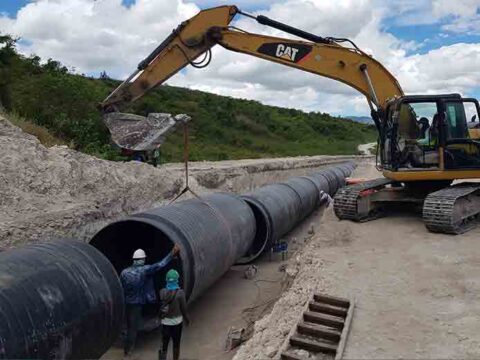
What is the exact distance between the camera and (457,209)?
8461 millimetres

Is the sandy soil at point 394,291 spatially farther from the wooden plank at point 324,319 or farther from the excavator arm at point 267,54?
the excavator arm at point 267,54

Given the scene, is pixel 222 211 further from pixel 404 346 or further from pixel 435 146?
pixel 404 346

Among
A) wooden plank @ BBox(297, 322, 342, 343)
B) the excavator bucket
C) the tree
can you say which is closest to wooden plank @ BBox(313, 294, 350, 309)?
wooden plank @ BBox(297, 322, 342, 343)

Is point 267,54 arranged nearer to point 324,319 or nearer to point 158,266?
point 158,266

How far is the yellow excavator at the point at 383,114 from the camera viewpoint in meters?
8.98

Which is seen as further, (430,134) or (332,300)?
(430,134)

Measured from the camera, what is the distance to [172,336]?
6.37m

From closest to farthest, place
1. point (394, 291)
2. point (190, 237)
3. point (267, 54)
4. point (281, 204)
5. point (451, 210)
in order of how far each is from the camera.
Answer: point (394, 291) < point (190, 237) < point (451, 210) < point (267, 54) < point (281, 204)

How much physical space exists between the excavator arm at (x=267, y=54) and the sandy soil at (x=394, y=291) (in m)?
3.25

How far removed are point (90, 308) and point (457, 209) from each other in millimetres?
6132

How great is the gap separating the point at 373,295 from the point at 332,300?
19.1 inches

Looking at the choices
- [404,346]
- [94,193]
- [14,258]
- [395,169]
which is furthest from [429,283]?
[94,193]

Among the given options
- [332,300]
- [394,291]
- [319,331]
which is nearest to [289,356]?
[319,331]

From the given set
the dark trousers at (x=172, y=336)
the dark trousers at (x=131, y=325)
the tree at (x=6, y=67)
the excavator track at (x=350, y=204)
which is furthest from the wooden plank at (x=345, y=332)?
the tree at (x=6, y=67)
